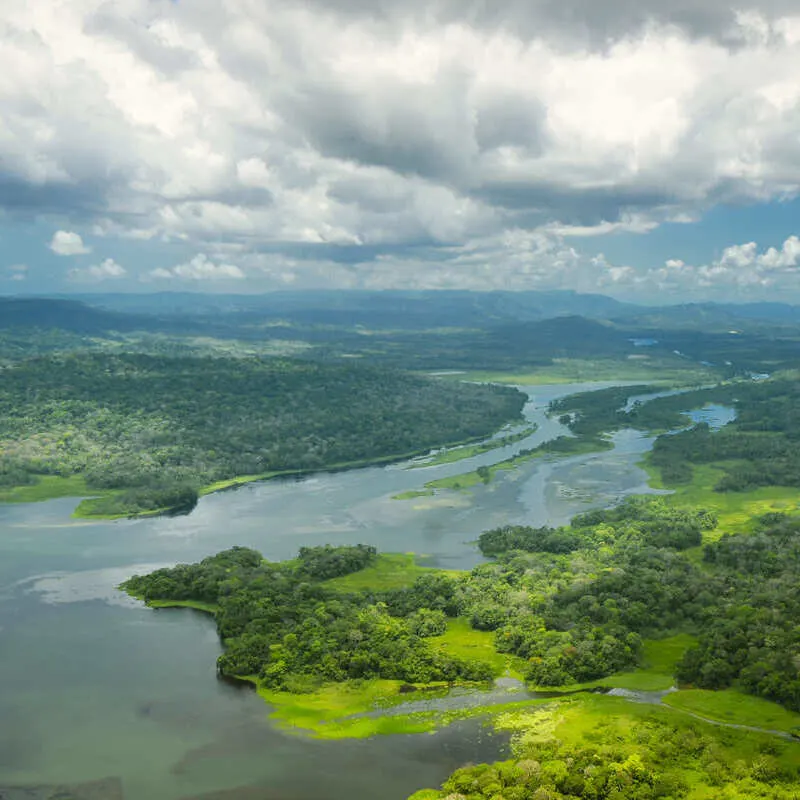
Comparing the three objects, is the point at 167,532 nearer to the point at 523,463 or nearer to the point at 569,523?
the point at 569,523

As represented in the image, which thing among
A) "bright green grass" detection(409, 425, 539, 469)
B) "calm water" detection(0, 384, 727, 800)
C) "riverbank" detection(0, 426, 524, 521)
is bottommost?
"calm water" detection(0, 384, 727, 800)

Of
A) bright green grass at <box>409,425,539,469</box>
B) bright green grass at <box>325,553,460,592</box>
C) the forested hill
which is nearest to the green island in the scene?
bright green grass at <box>325,553,460,592</box>

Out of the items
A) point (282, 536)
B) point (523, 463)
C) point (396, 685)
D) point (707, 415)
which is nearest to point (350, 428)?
point (523, 463)

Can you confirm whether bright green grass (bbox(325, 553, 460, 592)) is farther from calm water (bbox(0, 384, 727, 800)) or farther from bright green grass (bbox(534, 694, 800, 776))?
bright green grass (bbox(534, 694, 800, 776))

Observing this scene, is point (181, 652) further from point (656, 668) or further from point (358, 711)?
point (656, 668)

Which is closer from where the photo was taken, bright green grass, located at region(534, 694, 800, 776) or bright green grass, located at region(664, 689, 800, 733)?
bright green grass, located at region(534, 694, 800, 776)

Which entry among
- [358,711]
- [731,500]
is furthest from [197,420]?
[358,711]

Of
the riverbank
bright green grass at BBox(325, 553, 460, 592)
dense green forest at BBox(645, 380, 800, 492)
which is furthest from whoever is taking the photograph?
dense green forest at BBox(645, 380, 800, 492)
